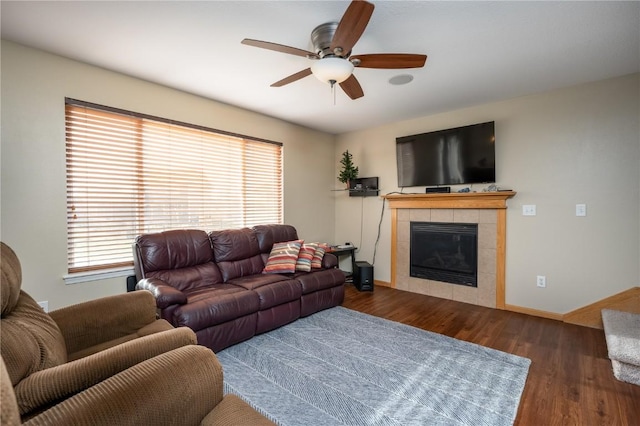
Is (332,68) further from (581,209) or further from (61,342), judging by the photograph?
(581,209)

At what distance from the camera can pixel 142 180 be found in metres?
2.99

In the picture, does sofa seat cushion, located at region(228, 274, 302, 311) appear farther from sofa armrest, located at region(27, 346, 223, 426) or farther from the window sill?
sofa armrest, located at region(27, 346, 223, 426)

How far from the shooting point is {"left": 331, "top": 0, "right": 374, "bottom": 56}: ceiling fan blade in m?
1.46

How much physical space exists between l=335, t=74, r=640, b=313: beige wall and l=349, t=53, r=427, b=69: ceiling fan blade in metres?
2.20

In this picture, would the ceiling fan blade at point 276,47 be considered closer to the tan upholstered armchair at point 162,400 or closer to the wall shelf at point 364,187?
the tan upholstered armchair at point 162,400

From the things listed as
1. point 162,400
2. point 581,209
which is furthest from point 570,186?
point 162,400

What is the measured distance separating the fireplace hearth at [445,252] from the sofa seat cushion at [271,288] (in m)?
2.04

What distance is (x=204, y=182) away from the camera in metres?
3.49

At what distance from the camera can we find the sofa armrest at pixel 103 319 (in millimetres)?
1536

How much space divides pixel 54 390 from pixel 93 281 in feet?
6.97

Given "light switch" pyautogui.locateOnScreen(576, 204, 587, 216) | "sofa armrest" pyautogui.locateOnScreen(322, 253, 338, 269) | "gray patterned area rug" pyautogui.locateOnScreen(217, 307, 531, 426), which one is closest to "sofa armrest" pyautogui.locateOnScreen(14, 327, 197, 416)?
"gray patterned area rug" pyautogui.locateOnScreen(217, 307, 531, 426)

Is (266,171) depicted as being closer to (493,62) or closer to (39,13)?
(39,13)

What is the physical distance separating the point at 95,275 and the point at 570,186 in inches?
193

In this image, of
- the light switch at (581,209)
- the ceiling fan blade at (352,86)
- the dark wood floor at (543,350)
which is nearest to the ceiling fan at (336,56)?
the ceiling fan blade at (352,86)
